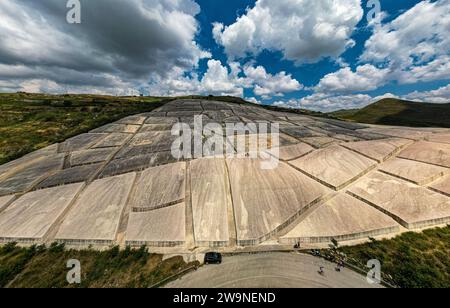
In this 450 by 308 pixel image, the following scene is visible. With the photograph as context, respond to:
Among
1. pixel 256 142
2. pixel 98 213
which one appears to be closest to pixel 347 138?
pixel 256 142

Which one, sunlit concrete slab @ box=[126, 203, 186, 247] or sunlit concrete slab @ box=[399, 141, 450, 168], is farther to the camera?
sunlit concrete slab @ box=[399, 141, 450, 168]

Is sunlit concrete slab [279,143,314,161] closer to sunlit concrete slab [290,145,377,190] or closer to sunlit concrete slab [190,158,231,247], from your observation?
sunlit concrete slab [290,145,377,190]

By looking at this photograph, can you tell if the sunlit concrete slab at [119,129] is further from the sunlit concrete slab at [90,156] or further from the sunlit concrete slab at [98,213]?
the sunlit concrete slab at [98,213]

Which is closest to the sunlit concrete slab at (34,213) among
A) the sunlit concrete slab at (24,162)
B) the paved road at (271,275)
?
the sunlit concrete slab at (24,162)

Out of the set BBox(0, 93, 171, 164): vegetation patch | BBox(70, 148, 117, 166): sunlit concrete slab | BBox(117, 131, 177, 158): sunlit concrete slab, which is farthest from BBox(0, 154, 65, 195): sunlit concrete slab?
BBox(117, 131, 177, 158): sunlit concrete slab

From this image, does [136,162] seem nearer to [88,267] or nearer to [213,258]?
[88,267]
